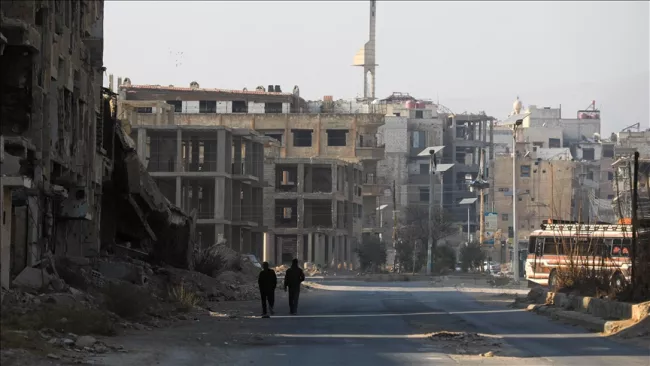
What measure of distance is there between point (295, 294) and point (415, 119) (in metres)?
124

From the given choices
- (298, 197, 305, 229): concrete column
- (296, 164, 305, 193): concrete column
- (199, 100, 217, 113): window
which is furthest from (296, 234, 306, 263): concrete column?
(199, 100, 217, 113): window

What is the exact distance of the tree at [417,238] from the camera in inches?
4252

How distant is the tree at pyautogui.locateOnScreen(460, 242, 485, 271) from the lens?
107188 millimetres

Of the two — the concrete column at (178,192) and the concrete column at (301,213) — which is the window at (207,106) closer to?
the concrete column at (301,213)

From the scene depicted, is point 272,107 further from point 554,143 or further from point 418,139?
point 554,143

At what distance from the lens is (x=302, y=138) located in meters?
121

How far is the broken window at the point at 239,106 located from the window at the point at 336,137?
10.2 metres

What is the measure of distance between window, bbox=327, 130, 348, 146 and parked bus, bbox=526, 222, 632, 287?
224 ft

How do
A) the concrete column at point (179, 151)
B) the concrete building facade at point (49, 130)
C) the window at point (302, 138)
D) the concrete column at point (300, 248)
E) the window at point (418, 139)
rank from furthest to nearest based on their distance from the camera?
the window at point (418, 139) → the window at point (302, 138) → the concrete column at point (300, 248) → the concrete column at point (179, 151) → the concrete building facade at point (49, 130)

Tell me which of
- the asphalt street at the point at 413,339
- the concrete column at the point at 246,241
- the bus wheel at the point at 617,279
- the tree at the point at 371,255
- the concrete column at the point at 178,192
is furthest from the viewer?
the tree at the point at 371,255

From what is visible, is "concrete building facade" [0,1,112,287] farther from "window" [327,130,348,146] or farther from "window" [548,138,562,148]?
"window" [548,138,562,148]

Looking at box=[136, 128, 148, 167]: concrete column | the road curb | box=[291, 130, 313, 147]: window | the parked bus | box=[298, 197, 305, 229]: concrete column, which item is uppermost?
box=[291, 130, 313, 147]: window

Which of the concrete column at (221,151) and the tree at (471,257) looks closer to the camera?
the concrete column at (221,151)

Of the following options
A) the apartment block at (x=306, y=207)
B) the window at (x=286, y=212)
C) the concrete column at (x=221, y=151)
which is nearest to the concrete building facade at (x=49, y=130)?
the concrete column at (x=221, y=151)
